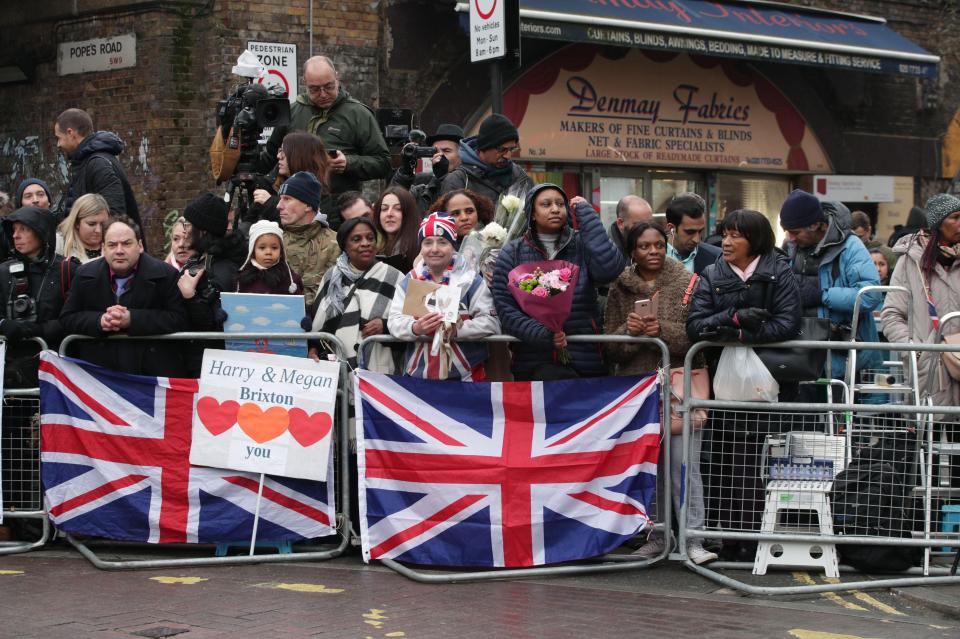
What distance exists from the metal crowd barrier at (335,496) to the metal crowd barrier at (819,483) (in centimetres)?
193

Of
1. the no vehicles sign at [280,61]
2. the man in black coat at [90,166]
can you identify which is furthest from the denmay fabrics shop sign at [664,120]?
the man in black coat at [90,166]

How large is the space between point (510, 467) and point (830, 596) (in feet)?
6.01

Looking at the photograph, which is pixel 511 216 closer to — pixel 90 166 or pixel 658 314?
pixel 658 314

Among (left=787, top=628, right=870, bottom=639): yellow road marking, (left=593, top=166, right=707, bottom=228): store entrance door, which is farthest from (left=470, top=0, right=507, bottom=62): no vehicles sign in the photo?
(left=593, top=166, right=707, bottom=228): store entrance door

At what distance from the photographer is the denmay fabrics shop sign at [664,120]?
1839 centimetres

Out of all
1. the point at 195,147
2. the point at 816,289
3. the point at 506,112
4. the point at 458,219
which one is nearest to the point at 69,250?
the point at 458,219

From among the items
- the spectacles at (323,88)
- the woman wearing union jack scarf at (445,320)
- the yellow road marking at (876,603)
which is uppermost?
the spectacles at (323,88)

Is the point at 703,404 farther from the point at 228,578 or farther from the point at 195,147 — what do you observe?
the point at 195,147

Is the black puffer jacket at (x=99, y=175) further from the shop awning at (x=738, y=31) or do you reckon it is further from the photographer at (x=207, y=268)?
the shop awning at (x=738, y=31)

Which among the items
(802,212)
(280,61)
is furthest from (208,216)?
(280,61)

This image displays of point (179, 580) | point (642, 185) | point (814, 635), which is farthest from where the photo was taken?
point (642, 185)

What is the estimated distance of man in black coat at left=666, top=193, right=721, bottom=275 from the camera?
362 inches

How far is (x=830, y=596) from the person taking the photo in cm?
743

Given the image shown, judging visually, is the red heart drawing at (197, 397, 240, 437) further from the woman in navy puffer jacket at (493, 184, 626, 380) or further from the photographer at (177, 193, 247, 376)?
the woman in navy puffer jacket at (493, 184, 626, 380)
